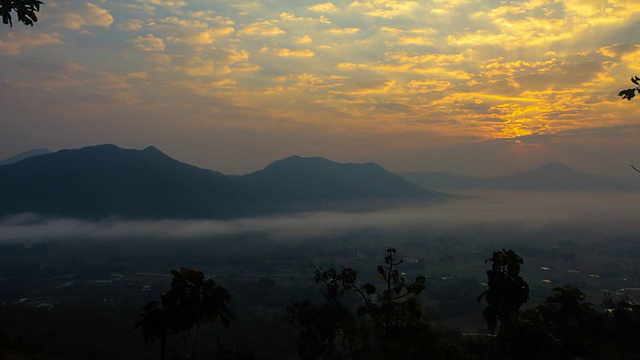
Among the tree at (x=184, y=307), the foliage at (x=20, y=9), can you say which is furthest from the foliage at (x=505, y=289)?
the foliage at (x=20, y=9)

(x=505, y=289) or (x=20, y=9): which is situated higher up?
(x=20, y=9)

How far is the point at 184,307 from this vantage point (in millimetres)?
20703

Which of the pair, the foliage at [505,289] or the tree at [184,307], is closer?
the tree at [184,307]

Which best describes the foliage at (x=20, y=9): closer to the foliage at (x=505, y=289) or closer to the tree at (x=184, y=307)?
the tree at (x=184, y=307)

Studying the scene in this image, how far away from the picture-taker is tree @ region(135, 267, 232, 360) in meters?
20.6

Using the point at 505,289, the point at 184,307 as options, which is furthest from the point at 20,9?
the point at 505,289

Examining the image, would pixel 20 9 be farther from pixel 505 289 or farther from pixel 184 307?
pixel 505 289

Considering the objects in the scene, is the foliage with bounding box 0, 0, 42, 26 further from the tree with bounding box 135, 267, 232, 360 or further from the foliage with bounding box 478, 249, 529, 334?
the foliage with bounding box 478, 249, 529, 334

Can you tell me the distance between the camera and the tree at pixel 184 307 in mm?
20594

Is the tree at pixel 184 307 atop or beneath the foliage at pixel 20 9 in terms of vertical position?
beneath

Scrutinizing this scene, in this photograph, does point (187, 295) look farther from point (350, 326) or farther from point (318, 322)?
point (318, 322)

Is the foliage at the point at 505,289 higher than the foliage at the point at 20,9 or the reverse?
the reverse

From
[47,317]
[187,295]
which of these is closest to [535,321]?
[187,295]

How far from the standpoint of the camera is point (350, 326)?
2644 centimetres
